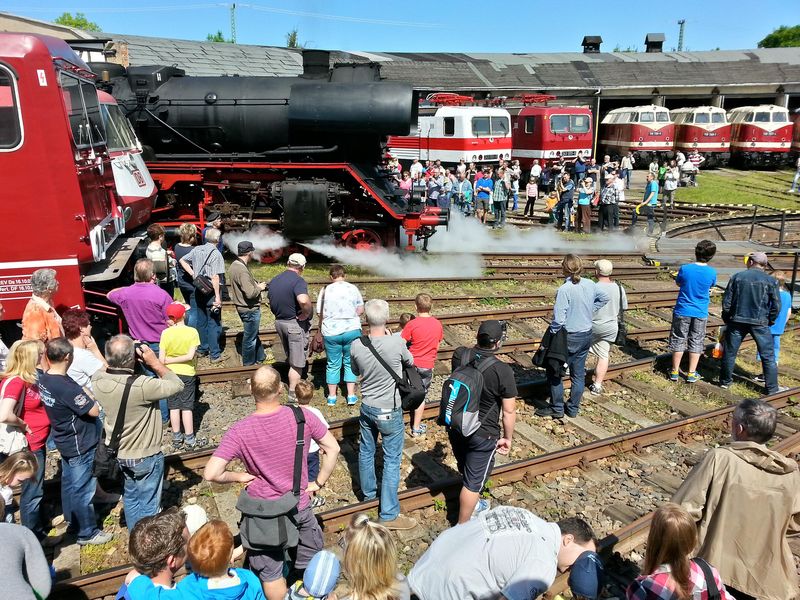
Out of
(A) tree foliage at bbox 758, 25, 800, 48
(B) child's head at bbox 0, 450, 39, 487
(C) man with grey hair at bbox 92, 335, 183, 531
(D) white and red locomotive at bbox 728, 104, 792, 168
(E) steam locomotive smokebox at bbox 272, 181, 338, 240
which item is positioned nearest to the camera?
(B) child's head at bbox 0, 450, 39, 487

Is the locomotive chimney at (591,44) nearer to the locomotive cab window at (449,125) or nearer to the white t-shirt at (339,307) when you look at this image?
the locomotive cab window at (449,125)

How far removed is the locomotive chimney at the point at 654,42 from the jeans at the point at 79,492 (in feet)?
146

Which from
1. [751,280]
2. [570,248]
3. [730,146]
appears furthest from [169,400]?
[730,146]

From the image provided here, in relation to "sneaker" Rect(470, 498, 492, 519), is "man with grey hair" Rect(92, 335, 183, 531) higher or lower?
higher

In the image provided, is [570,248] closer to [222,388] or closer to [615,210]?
[615,210]

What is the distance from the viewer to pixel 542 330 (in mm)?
9547

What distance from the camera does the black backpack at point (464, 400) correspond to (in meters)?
4.38

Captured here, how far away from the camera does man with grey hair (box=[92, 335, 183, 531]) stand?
4.13 m

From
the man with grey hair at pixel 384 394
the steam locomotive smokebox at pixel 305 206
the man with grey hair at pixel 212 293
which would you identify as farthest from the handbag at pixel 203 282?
the steam locomotive smokebox at pixel 305 206

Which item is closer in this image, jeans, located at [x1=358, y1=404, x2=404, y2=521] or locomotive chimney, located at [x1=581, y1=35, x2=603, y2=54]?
jeans, located at [x1=358, y1=404, x2=404, y2=521]

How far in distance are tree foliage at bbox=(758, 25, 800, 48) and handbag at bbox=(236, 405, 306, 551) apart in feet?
295

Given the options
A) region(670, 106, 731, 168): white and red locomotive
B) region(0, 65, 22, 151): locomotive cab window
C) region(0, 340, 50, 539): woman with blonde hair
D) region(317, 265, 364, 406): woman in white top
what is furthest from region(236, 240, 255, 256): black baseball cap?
region(670, 106, 731, 168): white and red locomotive

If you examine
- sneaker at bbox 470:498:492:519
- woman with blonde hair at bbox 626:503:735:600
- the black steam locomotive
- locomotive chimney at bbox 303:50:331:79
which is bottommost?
sneaker at bbox 470:498:492:519

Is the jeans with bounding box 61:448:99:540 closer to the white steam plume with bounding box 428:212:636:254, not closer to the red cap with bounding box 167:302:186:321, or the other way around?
the red cap with bounding box 167:302:186:321
